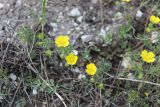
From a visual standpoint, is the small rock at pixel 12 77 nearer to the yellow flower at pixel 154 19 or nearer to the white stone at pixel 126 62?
the white stone at pixel 126 62

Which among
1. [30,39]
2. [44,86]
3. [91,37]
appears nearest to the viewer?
[44,86]

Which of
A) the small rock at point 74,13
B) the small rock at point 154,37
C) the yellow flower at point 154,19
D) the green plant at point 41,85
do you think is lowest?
the green plant at point 41,85

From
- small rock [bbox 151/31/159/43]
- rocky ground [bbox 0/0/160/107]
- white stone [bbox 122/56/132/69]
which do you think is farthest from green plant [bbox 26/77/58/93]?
small rock [bbox 151/31/159/43]

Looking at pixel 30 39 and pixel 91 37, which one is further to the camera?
pixel 91 37

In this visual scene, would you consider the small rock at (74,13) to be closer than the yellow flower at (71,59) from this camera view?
No

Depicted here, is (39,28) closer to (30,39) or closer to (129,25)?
(30,39)

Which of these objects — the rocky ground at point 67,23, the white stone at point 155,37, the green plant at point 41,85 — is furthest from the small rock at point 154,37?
the green plant at point 41,85

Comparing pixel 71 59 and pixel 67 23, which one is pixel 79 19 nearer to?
pixel 67 23

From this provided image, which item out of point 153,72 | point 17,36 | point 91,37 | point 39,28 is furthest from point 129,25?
point 17,36
